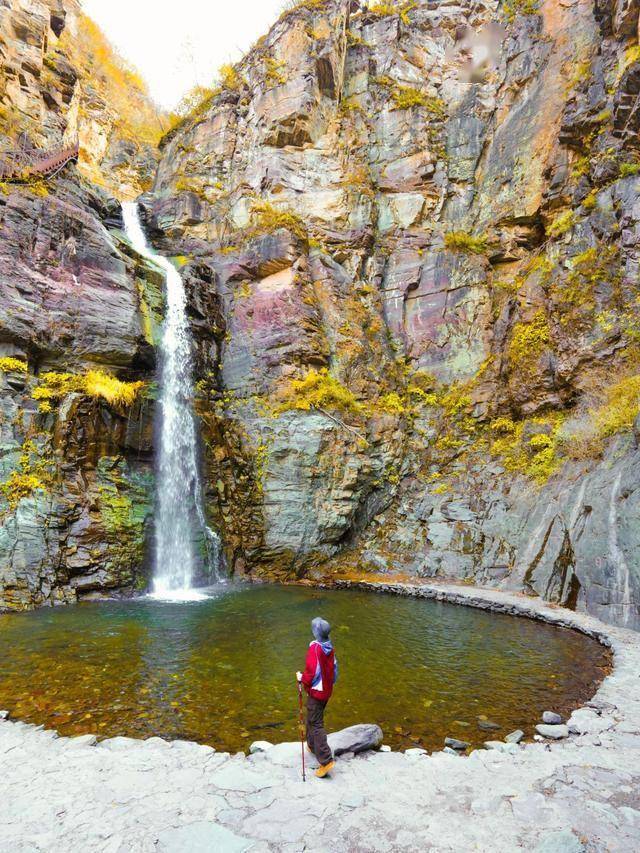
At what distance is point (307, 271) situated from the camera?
23.3 metres

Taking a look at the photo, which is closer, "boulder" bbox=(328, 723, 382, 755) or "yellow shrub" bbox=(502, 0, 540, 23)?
"boulder" bbox=(328, 723, 382, 755)

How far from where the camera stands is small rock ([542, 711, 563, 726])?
6.16m

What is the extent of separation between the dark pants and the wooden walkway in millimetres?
21621

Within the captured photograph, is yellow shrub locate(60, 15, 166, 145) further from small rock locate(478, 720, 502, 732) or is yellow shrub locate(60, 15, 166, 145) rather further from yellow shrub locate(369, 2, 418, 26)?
small rock locate(478, 720, 502, 732)

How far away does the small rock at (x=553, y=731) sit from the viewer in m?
5.66

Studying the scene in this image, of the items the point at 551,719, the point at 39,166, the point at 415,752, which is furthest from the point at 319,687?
the point at 39,166

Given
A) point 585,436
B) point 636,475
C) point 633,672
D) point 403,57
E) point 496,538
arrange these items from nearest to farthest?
1. point 633,672
2. point 636,475
3. point 585,436
4. point 496,538
5. point 403,57

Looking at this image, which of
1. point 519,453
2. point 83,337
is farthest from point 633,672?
point 83,337

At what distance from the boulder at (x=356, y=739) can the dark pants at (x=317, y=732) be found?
0.48m

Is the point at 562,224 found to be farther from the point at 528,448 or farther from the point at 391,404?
the point at 391,404

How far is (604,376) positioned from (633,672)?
1158 centimetres

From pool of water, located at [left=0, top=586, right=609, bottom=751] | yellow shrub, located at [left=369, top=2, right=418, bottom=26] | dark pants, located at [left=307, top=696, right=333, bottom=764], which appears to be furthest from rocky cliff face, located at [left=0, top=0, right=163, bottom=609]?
yellow shrub, located at [left=369, top=2, right=418, bottom=26]

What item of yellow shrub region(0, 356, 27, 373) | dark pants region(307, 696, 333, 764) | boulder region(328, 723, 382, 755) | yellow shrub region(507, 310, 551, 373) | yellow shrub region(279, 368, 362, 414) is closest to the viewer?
dark pants region(307, 696, 333, 764)

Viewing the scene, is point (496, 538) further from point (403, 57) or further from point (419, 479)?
point (403, 57)
